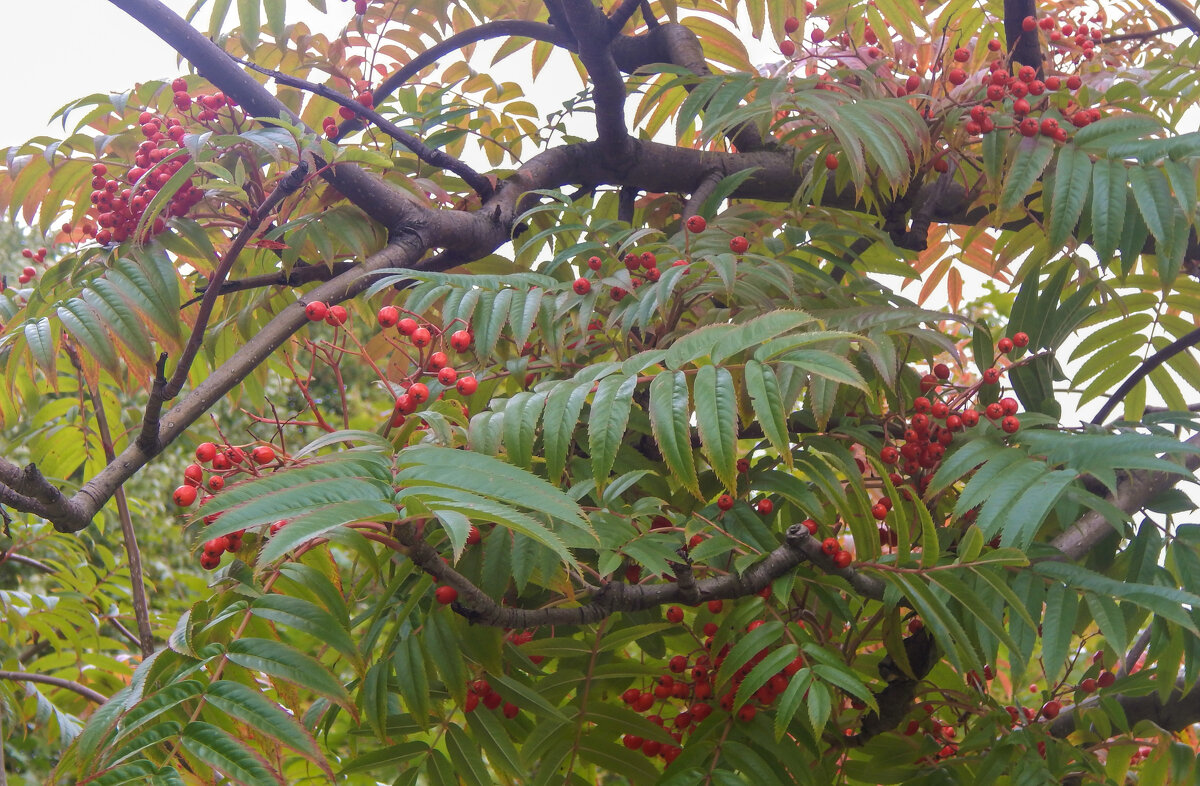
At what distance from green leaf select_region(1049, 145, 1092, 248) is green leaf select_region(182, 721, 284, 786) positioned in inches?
47.6

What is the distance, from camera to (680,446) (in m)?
0.92

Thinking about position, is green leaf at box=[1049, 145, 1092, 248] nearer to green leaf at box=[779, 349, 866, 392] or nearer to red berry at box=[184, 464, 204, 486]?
green leaf at box=[779, 349, 866, 392]

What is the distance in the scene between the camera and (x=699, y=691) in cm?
129

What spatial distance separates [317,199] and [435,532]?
820mm

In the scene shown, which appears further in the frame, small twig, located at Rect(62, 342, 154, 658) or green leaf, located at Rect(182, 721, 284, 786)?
small twig, located at Rect(62, 342, 154, 658)

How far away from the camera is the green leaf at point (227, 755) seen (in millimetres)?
728

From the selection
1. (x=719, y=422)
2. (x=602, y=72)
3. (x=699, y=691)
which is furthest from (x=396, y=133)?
(x=699, y=691)

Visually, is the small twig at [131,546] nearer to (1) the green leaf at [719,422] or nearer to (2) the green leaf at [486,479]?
(2) the green leaf at [486,479]

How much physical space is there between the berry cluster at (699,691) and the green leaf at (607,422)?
0.40 meters

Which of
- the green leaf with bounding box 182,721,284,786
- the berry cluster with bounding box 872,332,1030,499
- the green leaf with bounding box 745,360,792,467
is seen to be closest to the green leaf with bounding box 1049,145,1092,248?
the berry cluster with bounding box 872,332,1030,499

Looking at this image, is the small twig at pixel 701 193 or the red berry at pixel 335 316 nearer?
the red berry at pixel 335 316

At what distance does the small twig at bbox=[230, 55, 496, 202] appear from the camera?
138cm

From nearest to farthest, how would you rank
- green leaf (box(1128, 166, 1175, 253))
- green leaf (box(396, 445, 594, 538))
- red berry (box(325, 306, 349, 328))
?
1. green leaf (box(396, 445, 594, 538))
2. red berry (box(325, 306, 349, 328))
3. green leaf (box(1128, 166, 1175, 253))

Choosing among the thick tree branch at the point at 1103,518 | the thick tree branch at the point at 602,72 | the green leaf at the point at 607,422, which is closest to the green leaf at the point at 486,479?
the green leaf at the point at 607,422
